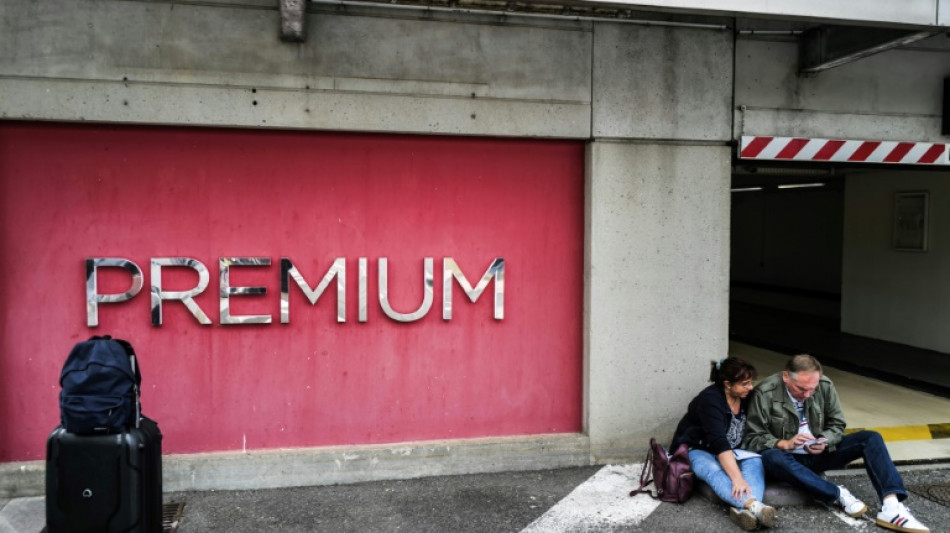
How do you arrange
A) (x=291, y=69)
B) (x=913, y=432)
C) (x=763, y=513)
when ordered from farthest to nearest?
(x=913, y=432)
(x=291, y=69)
(x=763, y=513)

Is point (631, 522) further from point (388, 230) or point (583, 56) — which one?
point (583, 56)

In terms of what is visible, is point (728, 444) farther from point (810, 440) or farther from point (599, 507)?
point (599, 507)

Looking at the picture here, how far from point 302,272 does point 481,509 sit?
2.29 meters

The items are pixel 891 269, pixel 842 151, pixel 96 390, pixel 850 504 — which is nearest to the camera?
pixel 96 390

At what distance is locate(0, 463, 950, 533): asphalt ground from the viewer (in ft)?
17.2

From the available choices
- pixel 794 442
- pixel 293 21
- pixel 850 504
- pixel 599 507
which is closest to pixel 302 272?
pixel 293 21

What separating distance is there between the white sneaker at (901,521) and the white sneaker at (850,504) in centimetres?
14

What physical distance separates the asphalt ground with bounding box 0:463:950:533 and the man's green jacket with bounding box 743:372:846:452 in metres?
0.51

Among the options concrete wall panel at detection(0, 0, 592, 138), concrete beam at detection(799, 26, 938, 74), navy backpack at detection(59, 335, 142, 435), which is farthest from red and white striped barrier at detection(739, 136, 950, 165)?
navy backpack at detection(59, 335, 142, 435)

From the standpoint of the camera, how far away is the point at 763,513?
16.7 feet

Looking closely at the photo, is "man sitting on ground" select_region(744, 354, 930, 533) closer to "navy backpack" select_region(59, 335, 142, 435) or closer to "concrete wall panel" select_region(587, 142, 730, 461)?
"concrete wall panel" select_region(587, 142, 730, 461)

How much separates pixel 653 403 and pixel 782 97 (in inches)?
115

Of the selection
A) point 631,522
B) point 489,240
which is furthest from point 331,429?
point 631,522

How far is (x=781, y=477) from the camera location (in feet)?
18.0
